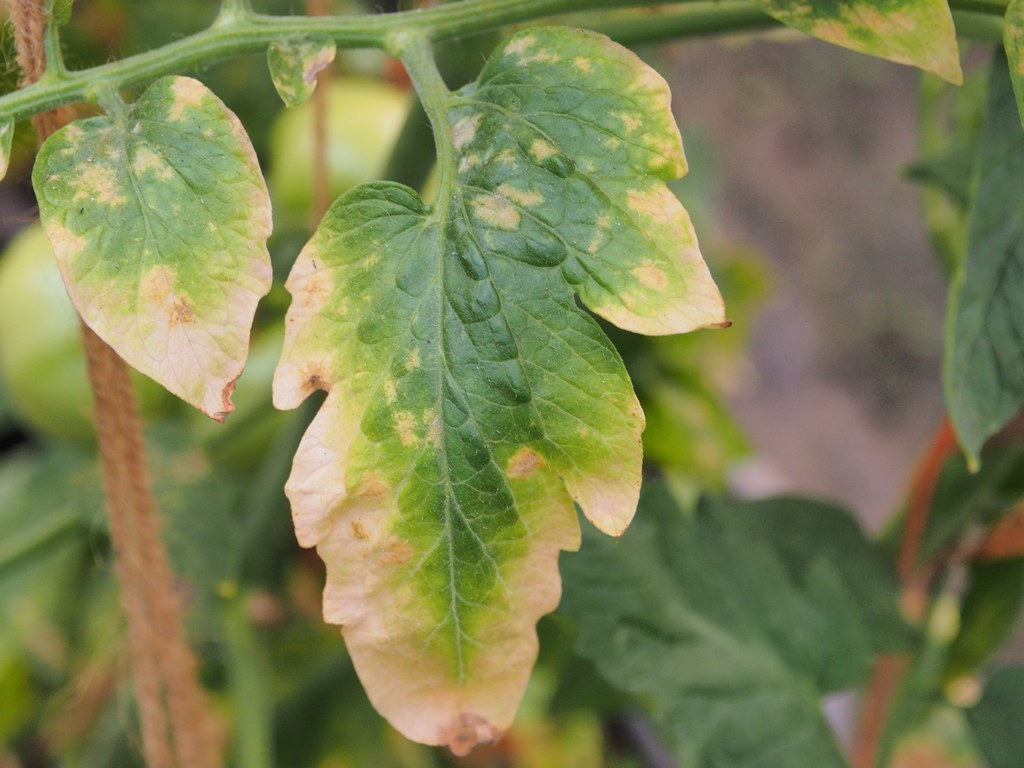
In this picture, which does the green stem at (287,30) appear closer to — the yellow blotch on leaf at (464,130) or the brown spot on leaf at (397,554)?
the yellow blotch on leaf at (464,130)

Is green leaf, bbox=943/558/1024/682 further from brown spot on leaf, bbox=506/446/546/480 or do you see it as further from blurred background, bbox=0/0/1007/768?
brown spot on leaf, bbox=506/446/546/480

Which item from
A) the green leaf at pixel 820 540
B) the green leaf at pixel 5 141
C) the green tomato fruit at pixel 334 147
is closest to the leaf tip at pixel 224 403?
the green leaf at pixel 5 141

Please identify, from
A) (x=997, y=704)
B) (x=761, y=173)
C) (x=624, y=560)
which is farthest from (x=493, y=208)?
Answer: (x=761, y=173)

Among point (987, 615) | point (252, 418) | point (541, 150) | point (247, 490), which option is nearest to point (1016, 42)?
point (541, 150)

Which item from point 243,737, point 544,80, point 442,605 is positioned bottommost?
point 243,737

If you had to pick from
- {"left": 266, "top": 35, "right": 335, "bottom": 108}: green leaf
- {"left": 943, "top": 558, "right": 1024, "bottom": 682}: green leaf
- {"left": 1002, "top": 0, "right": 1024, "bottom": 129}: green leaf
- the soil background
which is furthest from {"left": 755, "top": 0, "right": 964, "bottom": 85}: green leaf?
the soil background

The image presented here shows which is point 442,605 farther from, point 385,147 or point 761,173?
point 761,173

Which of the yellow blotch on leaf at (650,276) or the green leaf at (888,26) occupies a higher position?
the green leaf at (888,26)
